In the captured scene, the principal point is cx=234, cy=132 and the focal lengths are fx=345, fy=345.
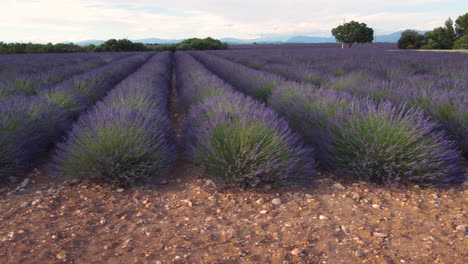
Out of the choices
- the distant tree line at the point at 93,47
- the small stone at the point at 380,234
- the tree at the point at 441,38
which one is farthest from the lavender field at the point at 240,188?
the tree at the point at 441,38

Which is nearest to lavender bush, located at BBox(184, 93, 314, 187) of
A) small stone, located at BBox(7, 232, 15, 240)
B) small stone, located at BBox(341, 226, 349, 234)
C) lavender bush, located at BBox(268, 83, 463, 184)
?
lavender bush, located at BBox(268, 83, 463, 184)

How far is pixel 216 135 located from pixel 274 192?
2.45 feet

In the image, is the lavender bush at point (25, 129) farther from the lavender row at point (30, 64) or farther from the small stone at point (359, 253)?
the lavender row at point (30, 64)

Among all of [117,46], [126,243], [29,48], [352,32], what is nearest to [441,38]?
[352,32]

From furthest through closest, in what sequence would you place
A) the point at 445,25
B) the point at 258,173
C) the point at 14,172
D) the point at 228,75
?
the point at 445,25 → the point at 228,75 → the point at 14,172 → the point at 258,173

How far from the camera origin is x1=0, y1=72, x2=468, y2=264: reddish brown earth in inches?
77.3

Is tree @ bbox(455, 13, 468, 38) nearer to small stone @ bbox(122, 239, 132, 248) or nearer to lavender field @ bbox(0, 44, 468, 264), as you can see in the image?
lavender field @ bbox(0, 44, 468, 264)

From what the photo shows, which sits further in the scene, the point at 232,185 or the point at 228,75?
the point at 228,75

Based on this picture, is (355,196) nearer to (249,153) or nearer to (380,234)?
(380,234)

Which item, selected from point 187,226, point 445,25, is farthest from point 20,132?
point 445,25

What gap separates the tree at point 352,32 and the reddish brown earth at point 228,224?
1886 inches

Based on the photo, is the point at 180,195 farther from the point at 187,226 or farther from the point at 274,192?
the point at 274,192

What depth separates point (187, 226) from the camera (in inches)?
91.5

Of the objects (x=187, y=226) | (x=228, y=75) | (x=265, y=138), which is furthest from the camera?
(x=228, y=75)
